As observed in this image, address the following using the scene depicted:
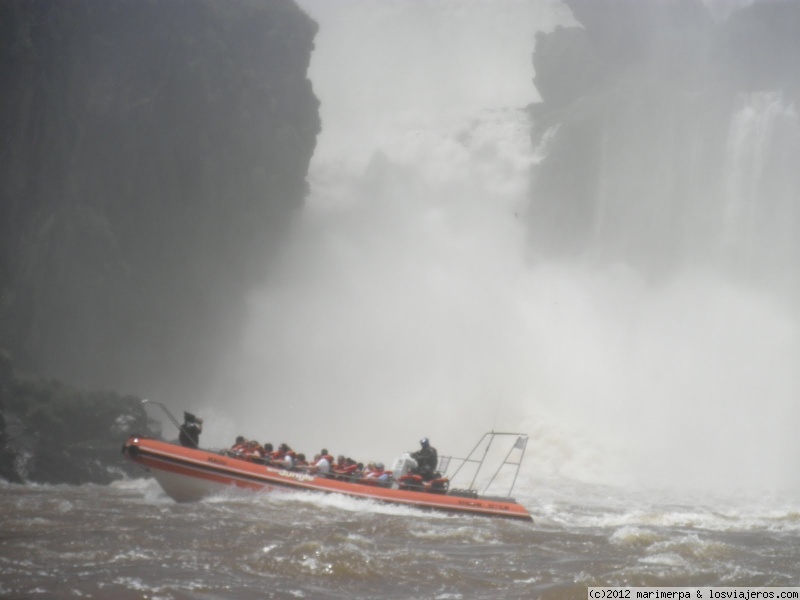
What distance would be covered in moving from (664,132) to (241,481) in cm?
4301

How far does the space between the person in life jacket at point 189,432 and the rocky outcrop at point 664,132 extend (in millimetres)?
36494

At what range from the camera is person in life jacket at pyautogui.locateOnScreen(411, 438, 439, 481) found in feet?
51.4

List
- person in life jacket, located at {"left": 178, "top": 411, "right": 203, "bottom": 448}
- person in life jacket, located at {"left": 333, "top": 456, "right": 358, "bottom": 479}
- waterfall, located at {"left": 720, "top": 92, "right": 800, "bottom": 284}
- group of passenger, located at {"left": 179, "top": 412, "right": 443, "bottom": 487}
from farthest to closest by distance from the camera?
1. waterfall, located at {"left": 720, "top": 92, "right": 800, "bottom": 284}
2. person in life jacket, located at {"left": 333, "top": 456, "right": 358, "bottom": 479}
3. group of passenger, located at {"left": 179, "top": 412, "right": 443, "bottom": 487}
4. person in life jacket, located at {"left": 178, "top": 411, "right": 203, "bottom": 448}

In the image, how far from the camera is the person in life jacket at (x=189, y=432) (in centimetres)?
1484

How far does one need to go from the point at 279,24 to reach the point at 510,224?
20251mm

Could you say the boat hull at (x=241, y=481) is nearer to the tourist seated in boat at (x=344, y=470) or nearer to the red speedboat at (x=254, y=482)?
the red speedboat at (x=254, y=482)

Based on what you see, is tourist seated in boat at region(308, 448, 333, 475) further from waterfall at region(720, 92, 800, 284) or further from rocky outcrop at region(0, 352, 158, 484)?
waterfall at region(720, 92, 800, 284)

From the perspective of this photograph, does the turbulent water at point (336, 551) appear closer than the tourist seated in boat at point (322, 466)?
Yes

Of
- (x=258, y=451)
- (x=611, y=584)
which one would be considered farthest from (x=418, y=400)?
(x=611, y=584)

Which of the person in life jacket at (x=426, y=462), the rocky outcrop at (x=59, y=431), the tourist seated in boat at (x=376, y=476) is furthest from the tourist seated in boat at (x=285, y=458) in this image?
the rocky outcrop at (x=59, y=431)

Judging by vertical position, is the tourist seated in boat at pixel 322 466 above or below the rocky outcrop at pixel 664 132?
below

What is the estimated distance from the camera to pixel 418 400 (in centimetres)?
3631

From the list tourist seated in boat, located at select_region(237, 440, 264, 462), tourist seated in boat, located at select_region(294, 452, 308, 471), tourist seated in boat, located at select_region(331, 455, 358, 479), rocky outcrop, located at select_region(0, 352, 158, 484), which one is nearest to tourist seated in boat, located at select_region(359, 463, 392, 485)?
tourist seated in boat, located at select_region(331, 455, 358, 479)

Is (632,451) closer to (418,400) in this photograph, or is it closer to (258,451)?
(418,400)
